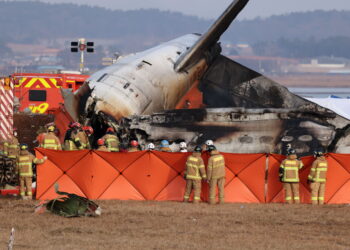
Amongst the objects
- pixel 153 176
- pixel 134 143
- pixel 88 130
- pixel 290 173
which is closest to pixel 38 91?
pixel 88 130

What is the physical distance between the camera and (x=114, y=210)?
80.4ft

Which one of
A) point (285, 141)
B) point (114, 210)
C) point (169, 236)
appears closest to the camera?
point (169, 236)

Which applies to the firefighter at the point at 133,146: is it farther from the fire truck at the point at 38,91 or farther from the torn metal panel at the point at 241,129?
the fire truck at the point at 38,91

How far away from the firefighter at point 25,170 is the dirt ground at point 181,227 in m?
0.58

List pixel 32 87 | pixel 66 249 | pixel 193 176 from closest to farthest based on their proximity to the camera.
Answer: pixel 66 249 < pixel 193 176 < pixel 32 87

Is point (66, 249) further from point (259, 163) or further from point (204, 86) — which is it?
point (204, 86)

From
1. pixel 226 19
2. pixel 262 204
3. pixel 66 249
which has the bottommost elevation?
pixel 66 249

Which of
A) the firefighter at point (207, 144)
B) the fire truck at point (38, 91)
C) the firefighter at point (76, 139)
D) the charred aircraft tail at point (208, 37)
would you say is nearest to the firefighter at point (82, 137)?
the firefighter at point (76, 139)

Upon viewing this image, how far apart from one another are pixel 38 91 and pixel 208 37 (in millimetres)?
14858

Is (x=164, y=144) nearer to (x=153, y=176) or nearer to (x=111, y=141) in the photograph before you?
(x=111, y=141)

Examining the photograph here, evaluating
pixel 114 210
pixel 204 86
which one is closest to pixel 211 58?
pixel 204 86

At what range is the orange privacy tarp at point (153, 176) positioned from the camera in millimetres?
26641

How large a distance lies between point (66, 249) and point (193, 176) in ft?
26.5

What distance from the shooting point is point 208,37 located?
37688mm
